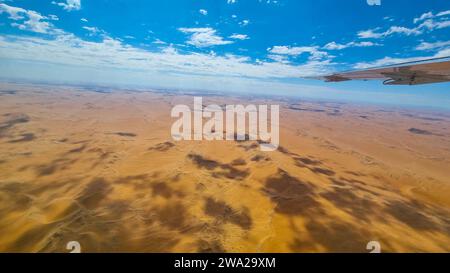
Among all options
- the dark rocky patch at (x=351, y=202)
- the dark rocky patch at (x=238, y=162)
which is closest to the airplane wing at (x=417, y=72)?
the dark rocky patch at (x=351, y=202)

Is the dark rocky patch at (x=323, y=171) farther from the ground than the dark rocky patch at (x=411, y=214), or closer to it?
farther from the ground

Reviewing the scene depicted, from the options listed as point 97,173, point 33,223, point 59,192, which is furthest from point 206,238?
point 97,173

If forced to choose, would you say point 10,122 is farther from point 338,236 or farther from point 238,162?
point 338,236

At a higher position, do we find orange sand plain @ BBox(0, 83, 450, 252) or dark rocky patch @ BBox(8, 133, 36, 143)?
dark rocky patch @ BBox(8, 133, 36, 143)

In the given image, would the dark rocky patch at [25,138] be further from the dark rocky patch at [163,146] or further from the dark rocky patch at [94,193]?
the dark rocky patch at [94,193]

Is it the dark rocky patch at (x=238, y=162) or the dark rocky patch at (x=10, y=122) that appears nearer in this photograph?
the dark rocky patch at (x=238, y=162)

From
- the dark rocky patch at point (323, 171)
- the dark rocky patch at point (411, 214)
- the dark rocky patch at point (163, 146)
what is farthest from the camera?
the dark rocky patch at point (163, 146)

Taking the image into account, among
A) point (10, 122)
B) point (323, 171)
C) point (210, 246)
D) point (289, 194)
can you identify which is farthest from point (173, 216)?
point (10, 122)

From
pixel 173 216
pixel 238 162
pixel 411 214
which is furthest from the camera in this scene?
pixel 238 162

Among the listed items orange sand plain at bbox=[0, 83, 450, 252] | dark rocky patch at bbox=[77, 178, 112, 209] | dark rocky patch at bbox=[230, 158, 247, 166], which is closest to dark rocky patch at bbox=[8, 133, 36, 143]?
orange sand plain at bbox=[0, 83, 450, 252]

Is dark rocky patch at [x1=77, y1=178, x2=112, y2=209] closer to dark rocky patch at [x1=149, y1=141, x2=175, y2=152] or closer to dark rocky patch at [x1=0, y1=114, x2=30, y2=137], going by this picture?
dark rocky patch at [x1=149, y1=141, x2=175, y2=152]
